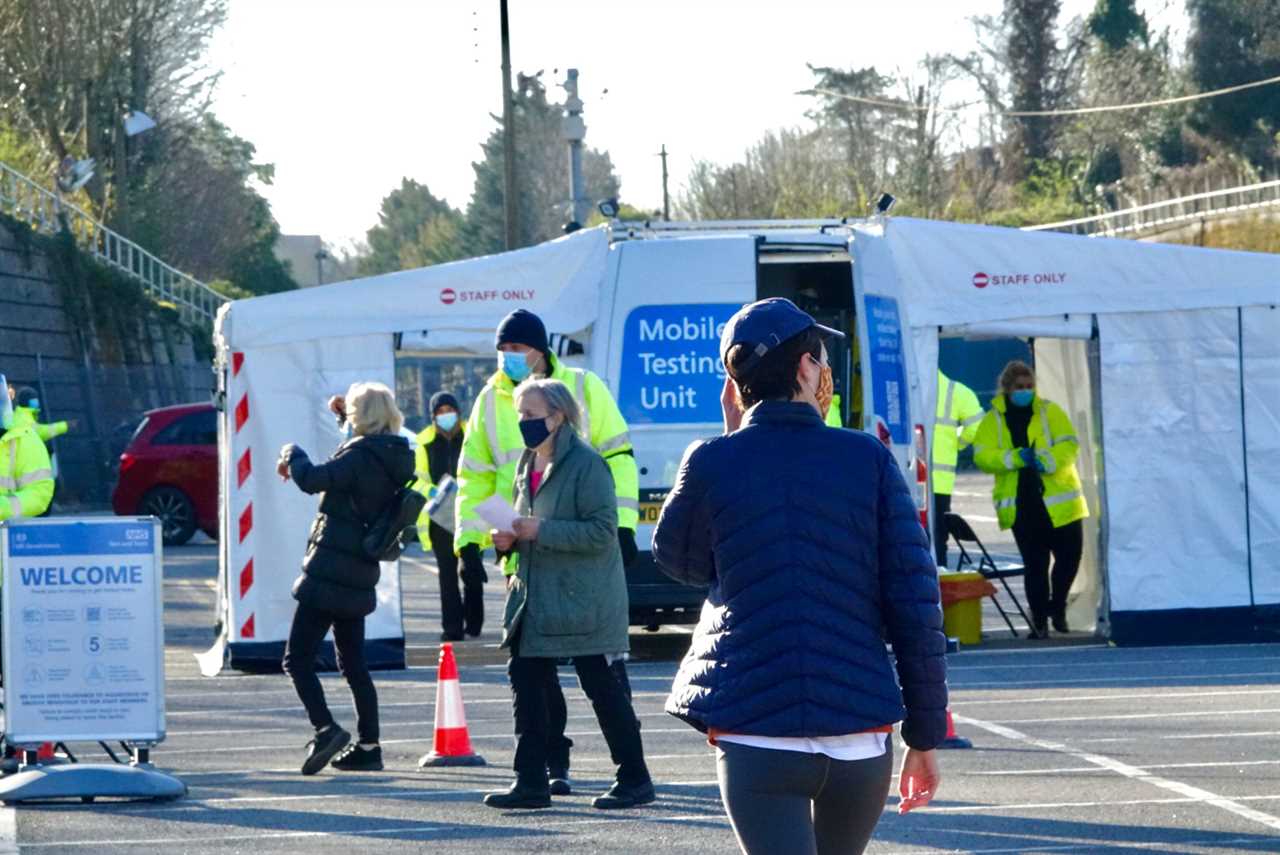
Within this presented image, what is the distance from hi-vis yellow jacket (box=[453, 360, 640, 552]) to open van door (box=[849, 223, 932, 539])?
4687 millimetres

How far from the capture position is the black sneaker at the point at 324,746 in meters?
10.1

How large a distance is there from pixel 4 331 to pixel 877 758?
3606cm

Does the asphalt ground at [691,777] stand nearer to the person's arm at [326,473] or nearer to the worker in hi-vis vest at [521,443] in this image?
the worker in hi-vis vest at [521,443]

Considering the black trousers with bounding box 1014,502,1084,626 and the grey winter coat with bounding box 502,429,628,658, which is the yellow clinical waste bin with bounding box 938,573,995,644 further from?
the grey winter coat with bounding box 502,429,628,658

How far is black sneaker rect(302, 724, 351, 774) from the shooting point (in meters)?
10.1

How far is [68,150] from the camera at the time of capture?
174ft

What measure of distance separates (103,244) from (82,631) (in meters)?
41.2

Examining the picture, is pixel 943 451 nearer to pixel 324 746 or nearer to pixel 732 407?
pixel 324 746

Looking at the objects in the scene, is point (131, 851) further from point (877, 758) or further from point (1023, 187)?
point (1023, 187)

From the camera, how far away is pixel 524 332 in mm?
9672

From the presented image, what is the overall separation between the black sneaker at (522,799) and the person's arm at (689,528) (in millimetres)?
4149

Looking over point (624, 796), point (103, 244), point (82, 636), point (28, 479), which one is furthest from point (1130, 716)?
point (103, 244)

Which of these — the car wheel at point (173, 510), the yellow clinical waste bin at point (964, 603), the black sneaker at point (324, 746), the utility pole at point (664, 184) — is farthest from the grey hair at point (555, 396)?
the utility pole at point (664, 184)

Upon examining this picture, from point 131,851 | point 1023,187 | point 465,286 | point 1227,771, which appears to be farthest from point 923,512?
point 1023,187
